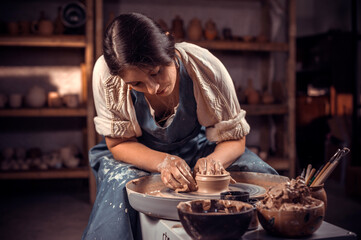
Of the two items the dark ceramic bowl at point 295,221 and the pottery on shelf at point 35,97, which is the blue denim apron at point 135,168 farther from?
the pottery on shelf at point 35,97

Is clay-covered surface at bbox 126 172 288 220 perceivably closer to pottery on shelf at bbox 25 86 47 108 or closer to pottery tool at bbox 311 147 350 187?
pottery tool at bbox 311 147 350 187

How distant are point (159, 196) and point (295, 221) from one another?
14.6 inches

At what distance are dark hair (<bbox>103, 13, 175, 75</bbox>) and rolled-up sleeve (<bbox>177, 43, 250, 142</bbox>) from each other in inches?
9.9

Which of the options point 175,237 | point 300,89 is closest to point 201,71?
point 175,237

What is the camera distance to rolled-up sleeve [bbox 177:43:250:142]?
165cm

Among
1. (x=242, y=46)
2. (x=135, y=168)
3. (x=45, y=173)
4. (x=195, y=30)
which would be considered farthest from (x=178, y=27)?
(x=135, y=168)

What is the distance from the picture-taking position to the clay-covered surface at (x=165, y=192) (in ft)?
3.58

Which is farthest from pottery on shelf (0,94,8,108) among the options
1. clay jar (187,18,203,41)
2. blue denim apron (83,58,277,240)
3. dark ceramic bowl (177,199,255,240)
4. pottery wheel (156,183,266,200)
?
dark ceramic bowl (177,199,255,240)

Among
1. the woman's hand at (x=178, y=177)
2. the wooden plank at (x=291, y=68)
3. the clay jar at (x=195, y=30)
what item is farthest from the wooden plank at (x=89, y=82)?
the woman's hand at (x=178, y=177)

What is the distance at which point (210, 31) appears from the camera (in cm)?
379

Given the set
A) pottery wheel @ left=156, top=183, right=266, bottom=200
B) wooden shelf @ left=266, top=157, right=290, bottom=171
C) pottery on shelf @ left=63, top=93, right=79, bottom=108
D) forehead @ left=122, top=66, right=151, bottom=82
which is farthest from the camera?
wooden shelf @ left=266, top=157, right=290, bottom=171

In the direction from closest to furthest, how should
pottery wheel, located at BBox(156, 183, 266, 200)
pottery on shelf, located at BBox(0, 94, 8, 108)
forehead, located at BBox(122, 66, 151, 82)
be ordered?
pottery wheel, located at BBox(156, 183, 266, 200) → forehead, located at BBox(122, 66, 151, 82) → pottery on shelf, located at BBox(0, 94, 8, 108)

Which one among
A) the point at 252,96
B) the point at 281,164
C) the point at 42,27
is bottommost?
the point at 281,164

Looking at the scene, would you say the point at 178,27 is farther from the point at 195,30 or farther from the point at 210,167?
the point at 210,167
